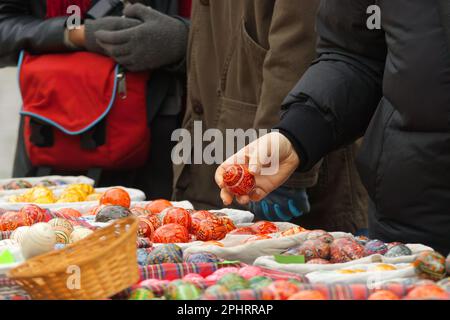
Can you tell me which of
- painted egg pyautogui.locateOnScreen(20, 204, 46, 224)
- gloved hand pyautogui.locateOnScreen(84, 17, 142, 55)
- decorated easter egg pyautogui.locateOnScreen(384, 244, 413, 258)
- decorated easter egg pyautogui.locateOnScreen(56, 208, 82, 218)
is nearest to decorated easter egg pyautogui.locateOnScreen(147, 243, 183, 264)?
decorated easter egg pyautogui.locateOnScreen(384, 244, 413, 258)

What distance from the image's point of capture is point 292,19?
3.09 meters

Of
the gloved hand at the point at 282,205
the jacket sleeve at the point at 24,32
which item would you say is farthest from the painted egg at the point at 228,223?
the jacket sleeve at the point at 24,32

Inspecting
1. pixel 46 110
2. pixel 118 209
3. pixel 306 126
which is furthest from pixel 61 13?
pixel 306 126

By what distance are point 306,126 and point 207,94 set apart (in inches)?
49.9

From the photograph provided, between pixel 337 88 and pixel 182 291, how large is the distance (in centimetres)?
100

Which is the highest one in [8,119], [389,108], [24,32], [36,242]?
[24,32]

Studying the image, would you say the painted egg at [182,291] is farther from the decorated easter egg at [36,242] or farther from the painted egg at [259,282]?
the decorated easter egg at [36,242]

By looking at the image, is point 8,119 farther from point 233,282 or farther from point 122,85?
point 233,282

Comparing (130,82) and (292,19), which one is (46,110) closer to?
(130,82)

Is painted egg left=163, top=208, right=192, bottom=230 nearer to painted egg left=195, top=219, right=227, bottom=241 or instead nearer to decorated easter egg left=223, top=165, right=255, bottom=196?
painted egg left=195, top=219, right=227, bottom=241

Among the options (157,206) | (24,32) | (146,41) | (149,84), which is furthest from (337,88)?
(24,32)

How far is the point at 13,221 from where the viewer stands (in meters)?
2.49

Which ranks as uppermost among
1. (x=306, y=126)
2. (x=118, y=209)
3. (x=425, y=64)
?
(x=425, y=64)

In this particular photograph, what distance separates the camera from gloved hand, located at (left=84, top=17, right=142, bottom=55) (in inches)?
153
